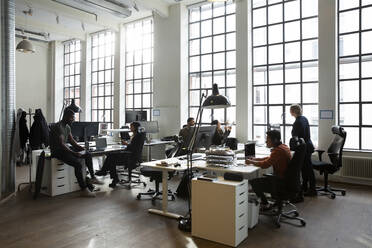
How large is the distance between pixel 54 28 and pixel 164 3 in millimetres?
4792

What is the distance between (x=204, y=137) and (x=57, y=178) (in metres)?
2.85

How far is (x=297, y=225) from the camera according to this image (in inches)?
138

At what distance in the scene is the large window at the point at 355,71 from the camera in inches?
231

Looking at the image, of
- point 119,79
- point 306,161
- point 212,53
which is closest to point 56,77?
point 119,79

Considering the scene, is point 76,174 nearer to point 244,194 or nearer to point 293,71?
point 244,194

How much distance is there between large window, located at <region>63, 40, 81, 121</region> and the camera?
478 inches

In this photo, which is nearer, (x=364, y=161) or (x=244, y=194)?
(x=244, y=194)

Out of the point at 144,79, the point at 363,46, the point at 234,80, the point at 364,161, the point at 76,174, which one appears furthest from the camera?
the point at 144,79

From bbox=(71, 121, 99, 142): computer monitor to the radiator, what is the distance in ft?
17.1

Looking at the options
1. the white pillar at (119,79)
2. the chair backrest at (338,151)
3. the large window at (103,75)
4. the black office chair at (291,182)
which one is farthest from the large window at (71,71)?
the black office chair at (291,182)

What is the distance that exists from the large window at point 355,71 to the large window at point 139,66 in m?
5.80

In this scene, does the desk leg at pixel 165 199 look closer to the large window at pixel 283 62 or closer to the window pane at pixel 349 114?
the large window at pixel 283 62

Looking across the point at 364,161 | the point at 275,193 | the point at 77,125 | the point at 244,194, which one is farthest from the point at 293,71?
the point at 77,125

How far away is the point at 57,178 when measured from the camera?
4887 mm
